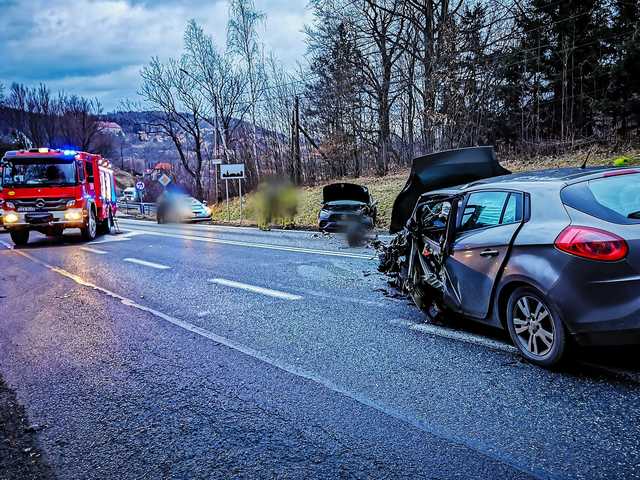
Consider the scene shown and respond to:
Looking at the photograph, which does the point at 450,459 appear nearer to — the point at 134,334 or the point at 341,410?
the point at 341,410

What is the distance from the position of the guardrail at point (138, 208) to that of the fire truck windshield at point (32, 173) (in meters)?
23.6

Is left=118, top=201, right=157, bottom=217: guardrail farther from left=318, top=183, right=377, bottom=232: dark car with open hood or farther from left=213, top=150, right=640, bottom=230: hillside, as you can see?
left=318, top=183, right=377, bottom=232: dark car with open hood

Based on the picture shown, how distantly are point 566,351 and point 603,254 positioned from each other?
798 millimetres

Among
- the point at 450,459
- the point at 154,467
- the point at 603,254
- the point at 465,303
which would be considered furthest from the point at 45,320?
the point at 603,254

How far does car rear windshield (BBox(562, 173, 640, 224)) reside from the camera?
3.62 meters

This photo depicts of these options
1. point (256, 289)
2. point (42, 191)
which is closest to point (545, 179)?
point (256, 289)

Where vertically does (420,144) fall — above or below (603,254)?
above

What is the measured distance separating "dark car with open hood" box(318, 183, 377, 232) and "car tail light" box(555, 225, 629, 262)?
37.2 ft

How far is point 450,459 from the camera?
2762 mm

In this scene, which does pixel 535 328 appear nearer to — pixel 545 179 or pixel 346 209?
pixel 545 179

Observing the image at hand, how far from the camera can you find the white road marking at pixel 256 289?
7.14m

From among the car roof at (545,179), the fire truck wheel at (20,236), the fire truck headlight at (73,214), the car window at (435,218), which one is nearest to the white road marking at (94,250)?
the fire truck headlight at (73,214)

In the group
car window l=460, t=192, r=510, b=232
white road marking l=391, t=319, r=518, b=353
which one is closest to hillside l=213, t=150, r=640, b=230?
car window l=460, t=192, r=510, b=232

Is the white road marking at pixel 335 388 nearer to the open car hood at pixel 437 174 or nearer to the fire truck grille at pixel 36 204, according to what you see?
the open car hood at pixel 437 174
